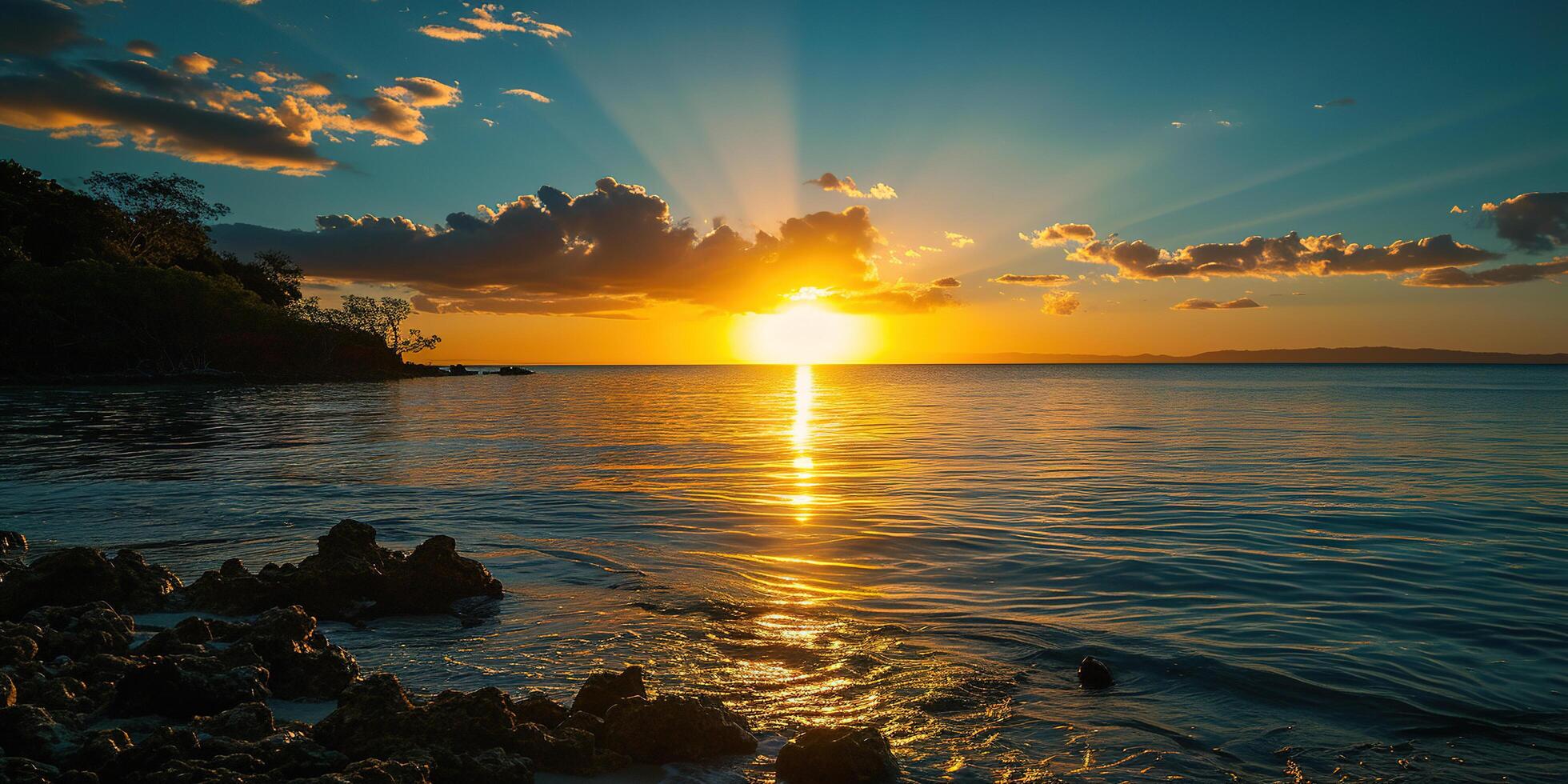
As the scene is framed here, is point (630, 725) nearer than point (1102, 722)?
Yes

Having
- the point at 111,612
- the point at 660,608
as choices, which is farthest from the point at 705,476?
the point at 111,612

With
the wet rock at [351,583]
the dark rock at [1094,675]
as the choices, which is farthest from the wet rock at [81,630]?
the dark rock at [1094,675]

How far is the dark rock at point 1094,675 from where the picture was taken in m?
7.78

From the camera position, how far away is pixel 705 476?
80.2 ft

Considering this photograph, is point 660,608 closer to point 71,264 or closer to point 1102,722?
point 1102,722

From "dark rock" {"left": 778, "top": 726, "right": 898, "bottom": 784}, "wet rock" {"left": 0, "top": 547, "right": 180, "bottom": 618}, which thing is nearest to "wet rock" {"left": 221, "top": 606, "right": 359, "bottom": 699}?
"wet rock" {"left": 0, "top": 547, "right": 180, "bottom": 618}

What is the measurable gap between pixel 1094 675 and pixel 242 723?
692 cm

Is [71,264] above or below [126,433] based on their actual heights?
above

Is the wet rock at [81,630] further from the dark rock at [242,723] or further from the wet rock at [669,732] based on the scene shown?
the wet rock at [669,732]

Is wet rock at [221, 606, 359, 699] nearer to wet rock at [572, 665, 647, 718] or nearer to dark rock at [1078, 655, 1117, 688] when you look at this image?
wet rock at [572, 665, 647, 718]

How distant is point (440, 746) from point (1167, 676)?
6.55 m

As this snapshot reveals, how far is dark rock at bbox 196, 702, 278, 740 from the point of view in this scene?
5625 mm

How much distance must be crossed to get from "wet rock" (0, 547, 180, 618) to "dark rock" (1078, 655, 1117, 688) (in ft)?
33.5

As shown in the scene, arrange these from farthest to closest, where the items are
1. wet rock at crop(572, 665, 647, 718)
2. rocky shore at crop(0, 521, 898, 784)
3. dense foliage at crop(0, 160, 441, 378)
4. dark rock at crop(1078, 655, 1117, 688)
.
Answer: dense foliage at crop(0, 160, 441, 378)
dark rock at crop(1078, 655, 1117, 688)
wet rock at crop(572, 665, 647, 718)
rocky shore at crop(0, 521, 898, 784)
